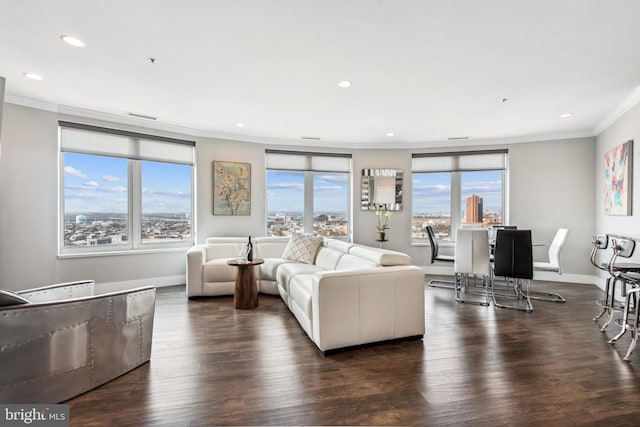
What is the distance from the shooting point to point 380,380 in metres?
2.19

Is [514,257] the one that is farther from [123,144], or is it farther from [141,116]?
[123,144]

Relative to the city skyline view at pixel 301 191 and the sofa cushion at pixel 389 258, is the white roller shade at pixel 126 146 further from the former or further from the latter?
the sofa cushion at pixel 389 258

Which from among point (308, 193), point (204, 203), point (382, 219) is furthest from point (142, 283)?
point (382, 219)

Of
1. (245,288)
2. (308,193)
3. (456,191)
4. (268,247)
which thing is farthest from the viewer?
(308,193)

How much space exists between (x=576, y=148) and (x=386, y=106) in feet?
12.4

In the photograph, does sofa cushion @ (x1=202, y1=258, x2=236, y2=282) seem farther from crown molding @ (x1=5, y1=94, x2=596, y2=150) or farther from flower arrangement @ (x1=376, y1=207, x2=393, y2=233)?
flower arrangement @ (x1=376, y1=207, x2=393, y2=233)

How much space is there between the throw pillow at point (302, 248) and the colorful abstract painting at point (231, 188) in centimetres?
132

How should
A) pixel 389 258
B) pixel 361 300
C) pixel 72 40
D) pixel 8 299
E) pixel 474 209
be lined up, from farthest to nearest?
1. pixel 474 209
2. pixel 389 258
3. pixel 361 300
4. pixel 72 40
5. pixel 8 299

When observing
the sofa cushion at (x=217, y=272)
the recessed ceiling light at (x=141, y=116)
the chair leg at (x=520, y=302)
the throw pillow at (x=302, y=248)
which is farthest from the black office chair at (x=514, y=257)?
the recessed ceiling light at (x=141, y=116)

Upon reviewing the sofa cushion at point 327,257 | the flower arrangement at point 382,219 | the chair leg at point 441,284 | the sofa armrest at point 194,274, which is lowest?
the chair leg at point 441,284

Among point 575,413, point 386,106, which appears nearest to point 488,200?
point 386,106

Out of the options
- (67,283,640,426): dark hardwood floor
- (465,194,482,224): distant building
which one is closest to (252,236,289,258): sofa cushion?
(67,283,640,426): dark hardwood floor

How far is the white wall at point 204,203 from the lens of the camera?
12.4ft

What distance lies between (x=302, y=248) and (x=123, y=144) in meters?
3.18
